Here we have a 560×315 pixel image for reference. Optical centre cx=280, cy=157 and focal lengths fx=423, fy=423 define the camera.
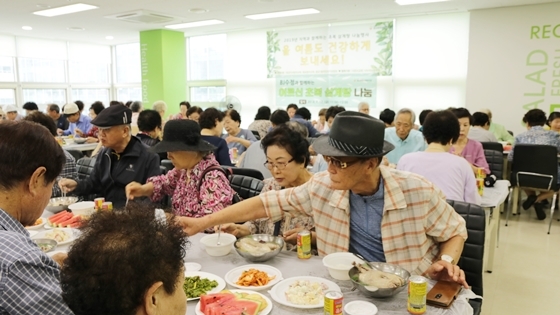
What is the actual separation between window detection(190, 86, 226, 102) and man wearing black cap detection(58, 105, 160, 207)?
7523 mm

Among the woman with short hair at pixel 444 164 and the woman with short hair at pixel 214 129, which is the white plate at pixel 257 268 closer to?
the woman with short hair at pixel 444 164

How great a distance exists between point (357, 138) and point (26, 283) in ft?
3.89

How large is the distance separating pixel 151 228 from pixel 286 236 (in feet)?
3.95

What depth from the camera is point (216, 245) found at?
1.95m

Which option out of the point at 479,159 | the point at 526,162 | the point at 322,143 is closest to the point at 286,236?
the point at 322,143

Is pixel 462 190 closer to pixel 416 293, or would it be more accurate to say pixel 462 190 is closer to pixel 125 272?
pixel 416 293

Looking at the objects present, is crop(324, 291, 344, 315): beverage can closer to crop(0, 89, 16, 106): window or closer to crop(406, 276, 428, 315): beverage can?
crop(406, 276, 428, 315): beverage can

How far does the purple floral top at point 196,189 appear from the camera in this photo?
2.43 meters

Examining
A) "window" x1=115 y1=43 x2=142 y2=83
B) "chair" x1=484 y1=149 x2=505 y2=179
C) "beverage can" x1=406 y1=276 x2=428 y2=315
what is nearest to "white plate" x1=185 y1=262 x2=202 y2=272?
"beverage can" x1=406 y1=276 x2=428 y2=315

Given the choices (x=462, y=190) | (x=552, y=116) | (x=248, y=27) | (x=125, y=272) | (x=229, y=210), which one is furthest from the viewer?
(x=248, y=27)

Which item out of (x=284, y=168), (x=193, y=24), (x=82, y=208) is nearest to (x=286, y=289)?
(x=284, y=168)

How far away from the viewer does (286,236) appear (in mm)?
2145

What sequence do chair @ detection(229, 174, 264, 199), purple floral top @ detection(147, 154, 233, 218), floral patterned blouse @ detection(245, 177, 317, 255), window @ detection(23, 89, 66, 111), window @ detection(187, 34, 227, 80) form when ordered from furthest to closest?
window @ detection(23, 89, 66, 111) → window @ detection(187, 34, 227, 80) → chair @ detection(229, 174, 264, 199) → purple floral top @ detection(147, 154, 233, 218) → floral patterned blouse @ detection(245, 177, 317, 255)

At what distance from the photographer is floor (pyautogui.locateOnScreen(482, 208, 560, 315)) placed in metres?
3.09
